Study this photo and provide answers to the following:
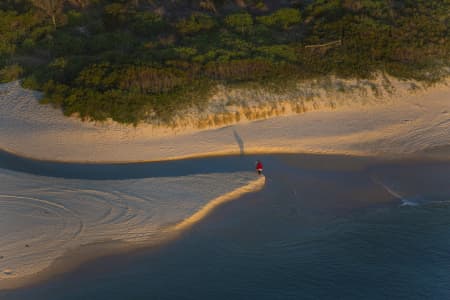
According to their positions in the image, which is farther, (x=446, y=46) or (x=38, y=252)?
(x=446, y=46)

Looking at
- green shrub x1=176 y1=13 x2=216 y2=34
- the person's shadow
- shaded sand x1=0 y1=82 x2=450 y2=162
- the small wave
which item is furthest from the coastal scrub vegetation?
the small wave

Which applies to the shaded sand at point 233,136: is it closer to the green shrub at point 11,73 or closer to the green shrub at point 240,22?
the green shrub at point 11,73

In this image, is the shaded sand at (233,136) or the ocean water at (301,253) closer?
the ocean water at (301,253)

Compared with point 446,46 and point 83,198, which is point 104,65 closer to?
point 83,198

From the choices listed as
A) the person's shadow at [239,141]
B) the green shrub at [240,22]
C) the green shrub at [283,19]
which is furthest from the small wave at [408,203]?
the green shrub at [283,19]

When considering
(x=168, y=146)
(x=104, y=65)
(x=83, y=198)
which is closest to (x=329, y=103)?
(x=168, y=146)

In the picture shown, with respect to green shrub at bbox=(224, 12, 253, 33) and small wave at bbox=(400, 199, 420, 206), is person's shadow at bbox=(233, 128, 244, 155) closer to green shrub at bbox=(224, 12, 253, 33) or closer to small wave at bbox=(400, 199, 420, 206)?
small wave at bbox=(400, 199, 420, 206)
